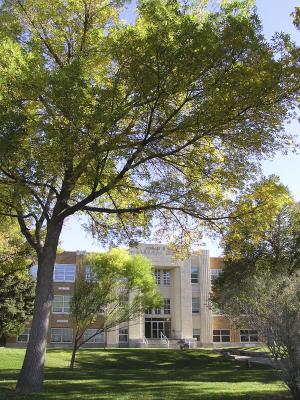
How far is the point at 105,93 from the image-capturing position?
38.2 feet

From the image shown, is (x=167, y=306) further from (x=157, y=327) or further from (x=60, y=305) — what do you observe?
(x=60, y=305)

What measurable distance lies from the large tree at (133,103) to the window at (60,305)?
138 ft

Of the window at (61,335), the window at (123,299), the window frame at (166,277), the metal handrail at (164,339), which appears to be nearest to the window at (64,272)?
the window at (61,335)

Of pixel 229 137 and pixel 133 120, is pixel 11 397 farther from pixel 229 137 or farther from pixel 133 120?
pixel 229 137

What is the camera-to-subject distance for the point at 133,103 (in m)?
11.9

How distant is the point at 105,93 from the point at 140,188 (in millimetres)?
3552

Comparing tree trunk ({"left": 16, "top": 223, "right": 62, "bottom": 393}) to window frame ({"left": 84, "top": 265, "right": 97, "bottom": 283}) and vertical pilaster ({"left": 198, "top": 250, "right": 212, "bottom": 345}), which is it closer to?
window frame ({"left": 84, "top": 265, "right": 97, "bottom": 283})

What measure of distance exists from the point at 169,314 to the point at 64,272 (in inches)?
511

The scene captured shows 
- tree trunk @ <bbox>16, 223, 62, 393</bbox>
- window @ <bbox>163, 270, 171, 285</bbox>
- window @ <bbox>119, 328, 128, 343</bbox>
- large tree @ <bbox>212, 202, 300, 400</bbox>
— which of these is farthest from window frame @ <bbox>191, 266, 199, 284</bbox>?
tree trunk @ <bbox>16, 223, 62, 393</bbox>

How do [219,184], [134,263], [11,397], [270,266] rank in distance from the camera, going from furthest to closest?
1. [134,263]
2. [270,266]
3. [219,184]
4. [11,397]

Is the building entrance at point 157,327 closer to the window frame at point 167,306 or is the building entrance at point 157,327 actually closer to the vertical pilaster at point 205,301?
the window frame at point 167,306

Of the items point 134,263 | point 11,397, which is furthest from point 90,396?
point 134,263

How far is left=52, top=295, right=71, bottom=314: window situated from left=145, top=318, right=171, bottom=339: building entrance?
9.15 m

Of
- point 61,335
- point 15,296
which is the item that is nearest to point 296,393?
point 15,296
